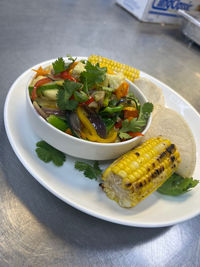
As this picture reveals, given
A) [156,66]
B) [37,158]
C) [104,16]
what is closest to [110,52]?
[156,66]

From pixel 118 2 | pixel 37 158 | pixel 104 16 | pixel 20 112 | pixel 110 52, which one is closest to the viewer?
pixel 37 158

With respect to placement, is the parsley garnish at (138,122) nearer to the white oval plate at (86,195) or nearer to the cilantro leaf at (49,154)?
the white oval plate at (86,195)

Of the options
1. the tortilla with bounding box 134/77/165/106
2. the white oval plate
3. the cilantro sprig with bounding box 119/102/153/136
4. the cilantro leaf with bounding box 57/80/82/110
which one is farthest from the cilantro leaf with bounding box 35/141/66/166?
the tortilla with bounding box 134/77/165/106

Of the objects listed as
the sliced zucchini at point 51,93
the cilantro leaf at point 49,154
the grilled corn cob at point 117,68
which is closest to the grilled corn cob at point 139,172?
the cilantro leaf at point 49,154

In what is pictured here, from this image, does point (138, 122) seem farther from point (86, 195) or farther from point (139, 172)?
point (86, 195)

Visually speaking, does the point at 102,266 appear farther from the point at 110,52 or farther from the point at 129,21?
the point at 129,21

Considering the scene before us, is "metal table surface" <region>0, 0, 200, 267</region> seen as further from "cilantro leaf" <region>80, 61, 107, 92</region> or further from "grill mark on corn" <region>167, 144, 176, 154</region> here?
"cilantro leaf" <region>80, 61, 107, 92</region>
